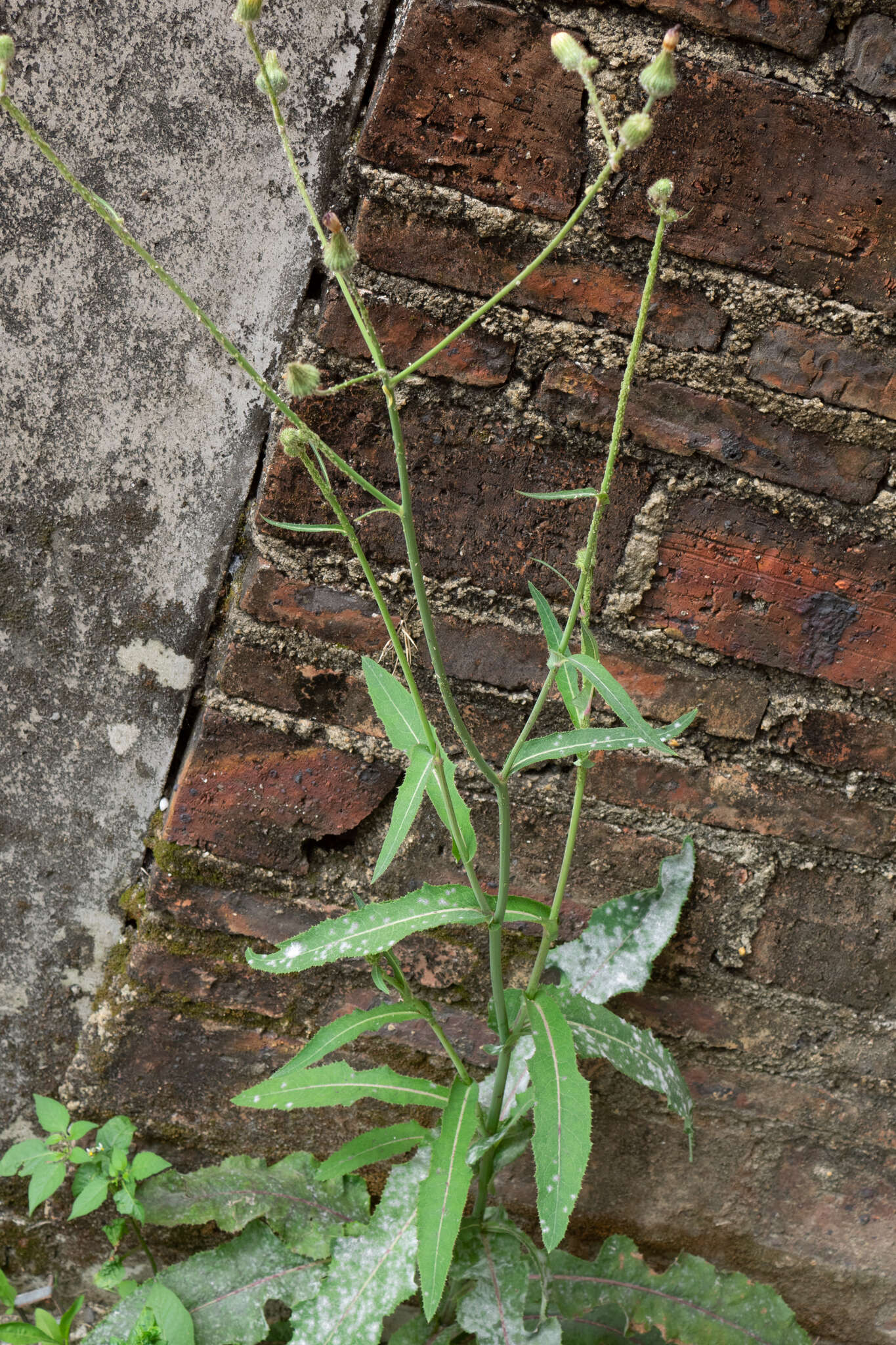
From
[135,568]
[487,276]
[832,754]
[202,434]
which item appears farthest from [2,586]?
[832,754]

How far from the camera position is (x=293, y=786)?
111 cm

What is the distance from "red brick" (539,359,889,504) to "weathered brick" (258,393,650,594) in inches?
1.7

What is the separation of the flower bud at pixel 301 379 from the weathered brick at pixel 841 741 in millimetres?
758

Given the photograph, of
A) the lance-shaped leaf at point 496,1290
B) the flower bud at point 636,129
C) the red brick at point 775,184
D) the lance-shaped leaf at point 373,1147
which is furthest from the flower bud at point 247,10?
the lance-shaped leaf at point 496,1290

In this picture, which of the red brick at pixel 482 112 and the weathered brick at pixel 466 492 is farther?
the weathered brick at pixel 466 492

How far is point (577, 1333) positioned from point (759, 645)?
0.88 metres

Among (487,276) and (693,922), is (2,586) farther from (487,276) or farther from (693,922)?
(693,922)

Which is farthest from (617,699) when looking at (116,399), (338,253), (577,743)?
(116,399)

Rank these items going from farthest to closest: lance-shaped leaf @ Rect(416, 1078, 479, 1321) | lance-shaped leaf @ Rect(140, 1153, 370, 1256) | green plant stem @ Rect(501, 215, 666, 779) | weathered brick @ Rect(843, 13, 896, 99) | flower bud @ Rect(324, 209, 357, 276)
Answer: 1. lance-shaped leaf @ Rect(140, 1153, 370, 1256)
2. weathered brick @ Rect(843, 13, 896, 99)
3. lance-shaped leaf @ Rect(416, 1078, 479, 1321)
4. green plant stem @ Rect(501, 215, 666, 779)
5. flower bud @ Rect(324, 209, 357, 276)

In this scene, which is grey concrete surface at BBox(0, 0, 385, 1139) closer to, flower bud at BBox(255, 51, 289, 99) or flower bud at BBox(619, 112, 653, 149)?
flower bud at BBox(255, 51, 289, 99)

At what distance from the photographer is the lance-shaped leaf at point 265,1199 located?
1.12 m

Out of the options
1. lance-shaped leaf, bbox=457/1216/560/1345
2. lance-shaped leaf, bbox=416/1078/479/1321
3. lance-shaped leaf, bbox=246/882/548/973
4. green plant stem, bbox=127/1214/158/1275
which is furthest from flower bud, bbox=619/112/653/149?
green plant stem, bbox=127/1214/158/1275

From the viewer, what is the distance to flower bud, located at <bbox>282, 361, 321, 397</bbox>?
2.07 ft

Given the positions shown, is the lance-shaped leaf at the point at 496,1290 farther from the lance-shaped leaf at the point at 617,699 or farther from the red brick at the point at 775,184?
the red brick at the point at 775,184
